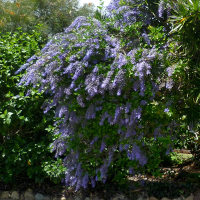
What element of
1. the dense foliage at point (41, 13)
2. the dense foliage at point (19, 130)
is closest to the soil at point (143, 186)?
the dense foliage at point (19, 130)

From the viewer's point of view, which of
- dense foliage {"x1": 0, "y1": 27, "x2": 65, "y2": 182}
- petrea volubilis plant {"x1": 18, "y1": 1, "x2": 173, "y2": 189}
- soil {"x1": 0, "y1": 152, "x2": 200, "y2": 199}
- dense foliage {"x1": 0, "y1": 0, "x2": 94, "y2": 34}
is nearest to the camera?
petrea volubilis plant {"x1": 18, "y1": 1, "x2": 173, "y2": 189}

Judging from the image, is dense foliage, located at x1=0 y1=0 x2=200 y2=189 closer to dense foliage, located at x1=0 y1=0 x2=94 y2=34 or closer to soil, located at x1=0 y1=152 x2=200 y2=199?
soil, located at x1=0 y1=152 x2=200 y2=199

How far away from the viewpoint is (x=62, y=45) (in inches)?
172

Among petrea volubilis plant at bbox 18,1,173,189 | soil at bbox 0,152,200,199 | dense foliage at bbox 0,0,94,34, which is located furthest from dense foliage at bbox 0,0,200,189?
dense foliage at bbox 0,0,94,34

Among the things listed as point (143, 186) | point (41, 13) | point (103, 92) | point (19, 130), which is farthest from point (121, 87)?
point (41, 13)

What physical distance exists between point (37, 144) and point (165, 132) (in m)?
2.03

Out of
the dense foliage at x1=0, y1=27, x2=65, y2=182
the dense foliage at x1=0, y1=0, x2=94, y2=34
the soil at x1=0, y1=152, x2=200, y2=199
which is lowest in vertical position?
the soil at x1=0, y1=152, x2=200, y2=199

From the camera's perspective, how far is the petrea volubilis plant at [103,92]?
395 centimetres

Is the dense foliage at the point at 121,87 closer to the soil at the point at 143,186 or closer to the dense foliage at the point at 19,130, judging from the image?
the dense foliage at the point at 19,130

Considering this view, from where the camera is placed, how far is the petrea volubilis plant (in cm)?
395

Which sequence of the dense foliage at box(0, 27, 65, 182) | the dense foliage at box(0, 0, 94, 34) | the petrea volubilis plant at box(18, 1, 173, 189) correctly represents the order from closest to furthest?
the petrea volubilis plant at box(18, 1, 173, 189) < the dense foliage at box(0, 27, 65, 182) < the dense foliage at box(0, 0, 94, 34)

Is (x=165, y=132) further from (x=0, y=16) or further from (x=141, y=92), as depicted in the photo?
(x=0, y=16)

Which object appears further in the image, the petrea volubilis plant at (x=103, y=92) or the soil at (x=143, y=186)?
the soil at (x=143, y=186)

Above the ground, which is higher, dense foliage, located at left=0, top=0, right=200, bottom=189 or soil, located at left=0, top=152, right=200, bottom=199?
dense foliage, located at left=0, top=0, right=200, bottom=189
